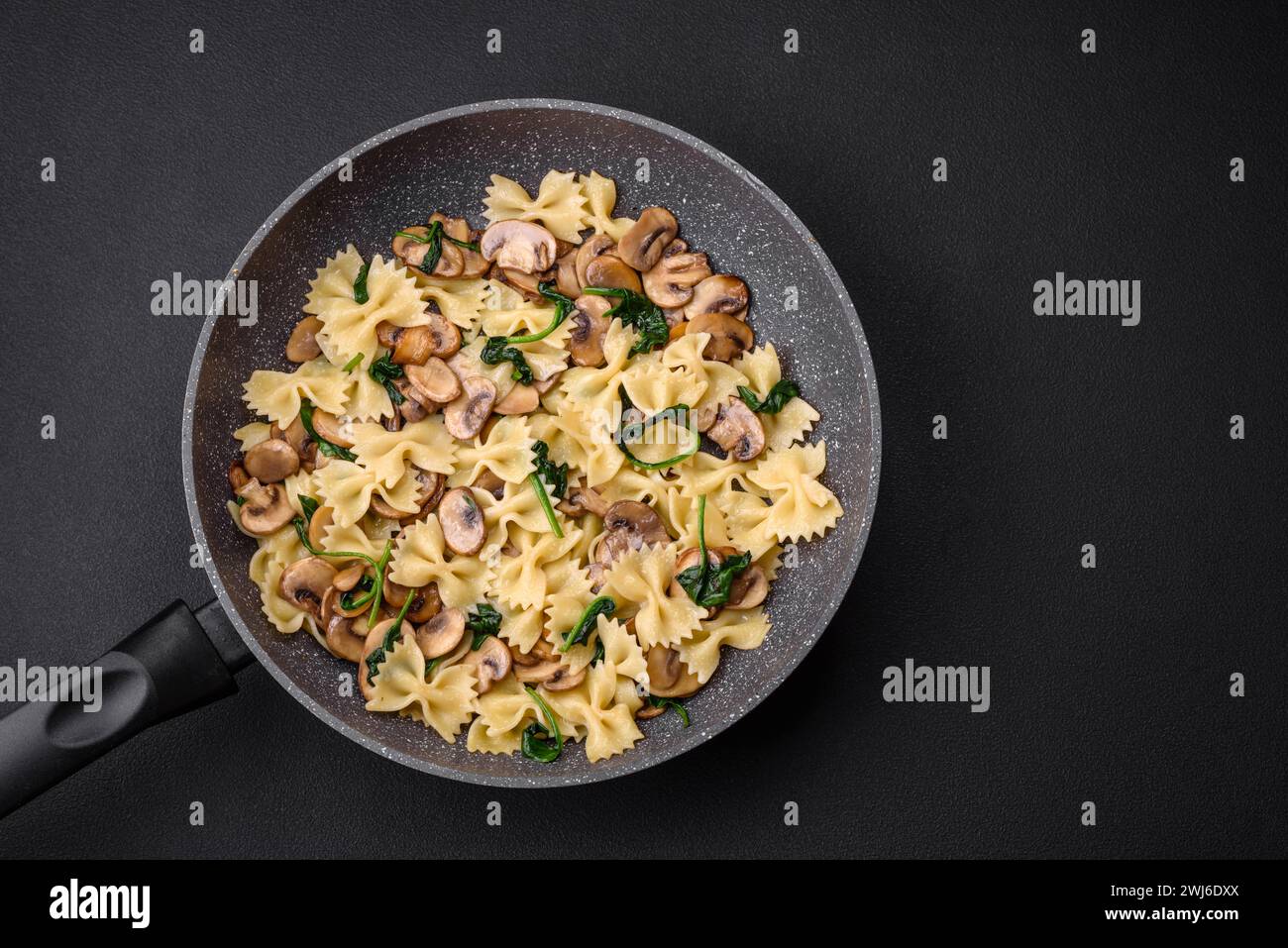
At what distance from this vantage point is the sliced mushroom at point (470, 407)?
10.7 feet

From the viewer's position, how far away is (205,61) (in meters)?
3.55

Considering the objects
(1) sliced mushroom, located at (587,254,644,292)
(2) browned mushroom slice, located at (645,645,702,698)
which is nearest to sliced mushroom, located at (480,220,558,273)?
(1) sliced mushroom, located at (587,254,644,292)

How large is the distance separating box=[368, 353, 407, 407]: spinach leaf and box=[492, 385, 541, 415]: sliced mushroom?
29cm

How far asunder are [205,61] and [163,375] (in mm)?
1025

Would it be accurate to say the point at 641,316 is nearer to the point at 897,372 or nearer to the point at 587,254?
the point at 587,254

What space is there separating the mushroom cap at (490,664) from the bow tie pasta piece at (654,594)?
0.34m

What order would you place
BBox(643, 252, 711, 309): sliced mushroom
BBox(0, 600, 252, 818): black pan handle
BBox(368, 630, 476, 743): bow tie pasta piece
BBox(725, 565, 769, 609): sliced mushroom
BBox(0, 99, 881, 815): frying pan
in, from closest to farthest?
BBox(0, 600, 252, 818): black pan handle → BBox(0, 99, 881, 815): frying pan → BBox(368, 630, 476, 743): bow tie pasta piece → BBox(725, 565, 769, 609): sliced mushroom → BBox(643, 252, 711, 309): sliced mushroom

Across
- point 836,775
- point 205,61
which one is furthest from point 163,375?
point 836,775

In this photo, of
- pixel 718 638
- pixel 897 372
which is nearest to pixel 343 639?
pixel 718 638

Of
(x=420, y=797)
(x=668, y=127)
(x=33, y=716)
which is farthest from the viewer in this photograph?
(x=420, y=797)

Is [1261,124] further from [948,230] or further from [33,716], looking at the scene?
[33,716]

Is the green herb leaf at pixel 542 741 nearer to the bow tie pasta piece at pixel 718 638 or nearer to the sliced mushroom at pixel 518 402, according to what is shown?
the bow tie pasta piece at pixel 718 638

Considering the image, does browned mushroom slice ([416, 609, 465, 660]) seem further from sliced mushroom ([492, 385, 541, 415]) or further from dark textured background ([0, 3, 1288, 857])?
sliced mushroom ([492, 385, 541, 415])

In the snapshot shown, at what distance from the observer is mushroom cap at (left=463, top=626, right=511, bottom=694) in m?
3.19
